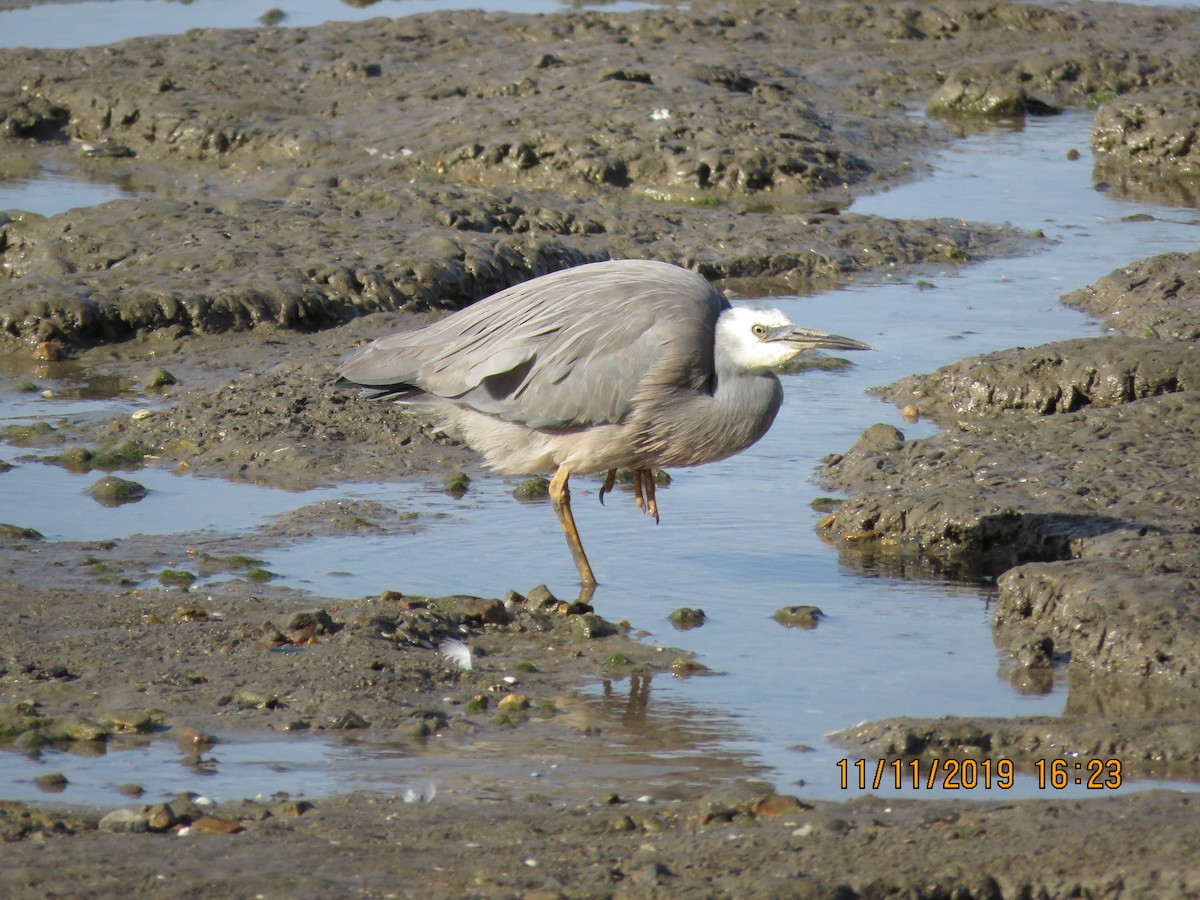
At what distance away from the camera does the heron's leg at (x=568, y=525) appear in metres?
6.48

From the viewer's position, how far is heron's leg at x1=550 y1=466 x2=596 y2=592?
6477 mm

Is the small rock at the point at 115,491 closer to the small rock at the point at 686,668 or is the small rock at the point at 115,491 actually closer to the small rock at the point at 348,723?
the small rock at the point at 348,723

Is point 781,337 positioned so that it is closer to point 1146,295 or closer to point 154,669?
point 154,669

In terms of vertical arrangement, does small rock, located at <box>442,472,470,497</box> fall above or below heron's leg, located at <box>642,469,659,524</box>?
below

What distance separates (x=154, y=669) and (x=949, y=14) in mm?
16578

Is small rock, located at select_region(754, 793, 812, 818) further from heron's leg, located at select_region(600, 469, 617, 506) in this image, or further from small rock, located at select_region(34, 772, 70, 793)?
heron's leg, located at select_region(600, 469, 617, 506)

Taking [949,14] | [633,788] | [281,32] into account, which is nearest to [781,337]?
[633,788]

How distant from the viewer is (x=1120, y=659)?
550cm

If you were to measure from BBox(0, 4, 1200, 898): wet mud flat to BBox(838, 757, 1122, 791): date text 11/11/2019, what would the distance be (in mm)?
57

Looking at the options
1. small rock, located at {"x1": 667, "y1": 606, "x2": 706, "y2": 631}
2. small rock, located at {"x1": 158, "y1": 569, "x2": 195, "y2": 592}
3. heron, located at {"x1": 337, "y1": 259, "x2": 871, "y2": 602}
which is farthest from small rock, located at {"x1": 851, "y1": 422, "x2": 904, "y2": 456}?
small rock, located at {"x1": 158, "y1": 569, "x2": 195, "y2": 592}

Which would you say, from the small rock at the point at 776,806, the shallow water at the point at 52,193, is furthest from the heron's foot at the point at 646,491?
the shallow water at the point at 52,193

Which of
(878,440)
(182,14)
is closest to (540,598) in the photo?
(878,440)

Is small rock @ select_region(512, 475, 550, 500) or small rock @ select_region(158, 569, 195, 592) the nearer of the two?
small rock @ select_region(158, 569, 195, 592)

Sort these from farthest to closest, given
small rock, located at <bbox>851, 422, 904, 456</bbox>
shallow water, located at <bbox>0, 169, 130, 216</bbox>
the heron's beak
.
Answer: shallow water, located at <bbox>0, 169, 130, 216</bbox>
small rock, located at <bbox>851, 422, 904, 456</bbox>
the heron's beak
